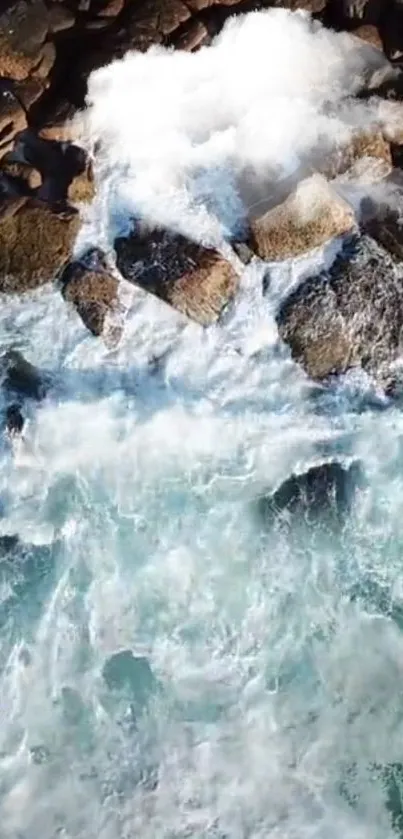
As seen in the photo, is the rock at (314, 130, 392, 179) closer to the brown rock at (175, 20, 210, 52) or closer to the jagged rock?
the brown rock at (175, 20, 210, 52)

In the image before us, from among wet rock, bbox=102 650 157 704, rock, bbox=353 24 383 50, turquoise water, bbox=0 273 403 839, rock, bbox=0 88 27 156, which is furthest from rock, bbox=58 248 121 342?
rock, bbox=353 24 383 50

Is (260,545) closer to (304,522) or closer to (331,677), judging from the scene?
(304,522)

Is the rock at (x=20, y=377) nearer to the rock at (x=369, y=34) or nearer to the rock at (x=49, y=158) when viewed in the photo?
the rock at (x=49, y=158)

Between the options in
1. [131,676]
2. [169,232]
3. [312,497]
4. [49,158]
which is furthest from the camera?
[49,158]

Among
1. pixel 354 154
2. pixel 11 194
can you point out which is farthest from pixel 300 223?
pixel 11 194

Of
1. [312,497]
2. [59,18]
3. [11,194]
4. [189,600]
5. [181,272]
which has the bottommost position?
[189,600]

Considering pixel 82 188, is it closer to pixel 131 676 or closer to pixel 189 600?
pixel 189 600
